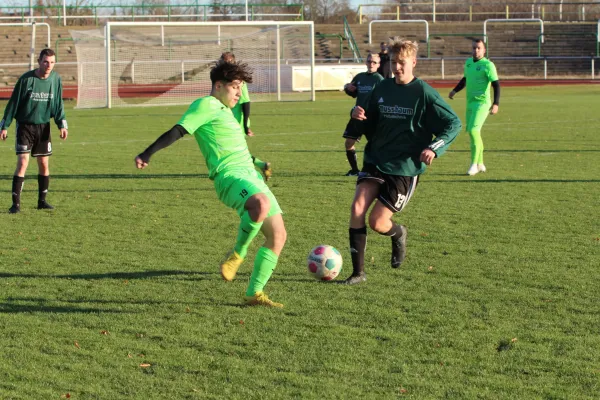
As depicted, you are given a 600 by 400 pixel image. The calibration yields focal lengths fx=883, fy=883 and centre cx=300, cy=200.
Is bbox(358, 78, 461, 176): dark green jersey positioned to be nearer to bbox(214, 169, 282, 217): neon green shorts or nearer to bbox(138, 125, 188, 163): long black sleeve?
bbox(214, 169, 282, 217): neon green shorts

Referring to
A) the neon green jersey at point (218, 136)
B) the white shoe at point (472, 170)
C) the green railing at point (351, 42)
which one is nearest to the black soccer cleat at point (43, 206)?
the neon green jersey at point (218, 136)

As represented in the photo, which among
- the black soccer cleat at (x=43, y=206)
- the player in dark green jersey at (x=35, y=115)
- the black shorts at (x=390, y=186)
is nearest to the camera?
the black shorts at (x=390, y=186)

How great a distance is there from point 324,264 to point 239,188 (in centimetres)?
99

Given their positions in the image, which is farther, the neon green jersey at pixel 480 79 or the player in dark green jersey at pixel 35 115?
the neon green jersey at pixel 480 79

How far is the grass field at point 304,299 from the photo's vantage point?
4605mm

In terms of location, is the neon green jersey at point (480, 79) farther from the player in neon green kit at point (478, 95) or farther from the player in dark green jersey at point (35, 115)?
the player in dark green jersey at point (35, 115)

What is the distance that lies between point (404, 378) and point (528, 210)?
19.0ft

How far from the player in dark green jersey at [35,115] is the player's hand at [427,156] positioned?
5441 millimetres

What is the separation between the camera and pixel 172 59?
3173cm

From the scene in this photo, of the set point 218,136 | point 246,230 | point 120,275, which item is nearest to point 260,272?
point 246,230

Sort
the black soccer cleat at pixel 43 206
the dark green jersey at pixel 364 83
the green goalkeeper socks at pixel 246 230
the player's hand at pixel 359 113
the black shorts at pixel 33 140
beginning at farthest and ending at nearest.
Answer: the dark green jersey at pixel 364 83, the black soccer cleat at pixel 43 206, the black shorts at pixel 33 140, the player's hand at pixel 359 113, the green goalkeeper socks at pixel 246 230

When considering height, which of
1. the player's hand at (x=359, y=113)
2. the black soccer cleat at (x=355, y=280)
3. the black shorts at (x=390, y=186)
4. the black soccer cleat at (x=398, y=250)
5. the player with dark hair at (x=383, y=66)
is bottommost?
the black soccer cleat at (x=355, y=280)

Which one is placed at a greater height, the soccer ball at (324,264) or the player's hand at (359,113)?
the player's hand at (359,113)

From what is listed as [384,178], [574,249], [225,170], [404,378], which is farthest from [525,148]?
[404,378]
